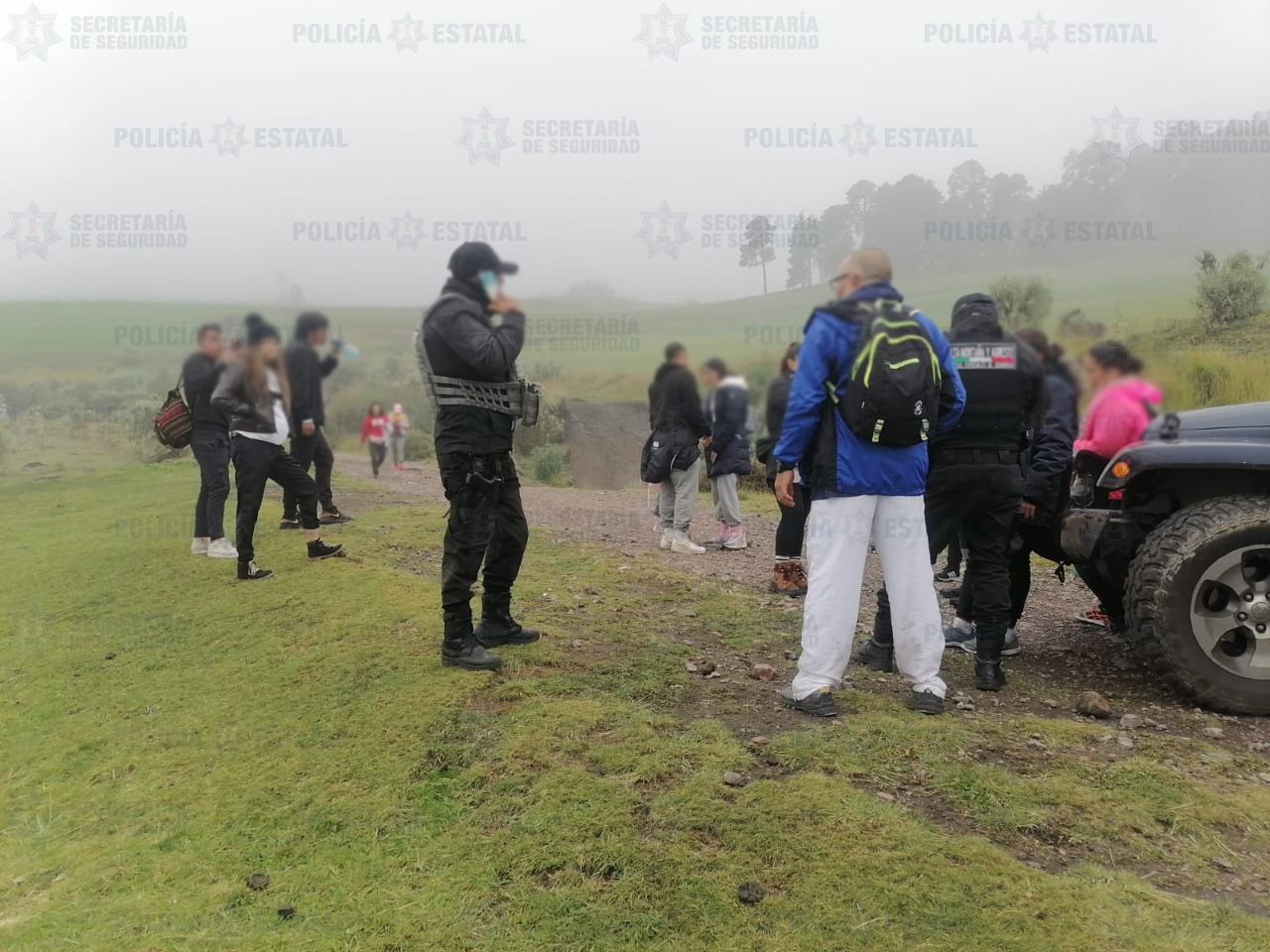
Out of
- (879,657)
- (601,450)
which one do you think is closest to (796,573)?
(879,657)

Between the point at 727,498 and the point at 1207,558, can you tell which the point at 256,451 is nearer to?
the point at 727,498

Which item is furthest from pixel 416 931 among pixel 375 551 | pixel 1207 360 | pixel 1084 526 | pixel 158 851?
pixel 375 551

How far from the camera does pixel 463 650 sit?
4633mm

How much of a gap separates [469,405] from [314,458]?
5.77m

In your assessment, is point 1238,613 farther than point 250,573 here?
No

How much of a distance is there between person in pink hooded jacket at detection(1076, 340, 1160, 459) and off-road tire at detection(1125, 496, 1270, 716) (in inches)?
21.6

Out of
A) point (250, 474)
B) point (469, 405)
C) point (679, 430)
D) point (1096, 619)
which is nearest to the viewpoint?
point (469, 405)

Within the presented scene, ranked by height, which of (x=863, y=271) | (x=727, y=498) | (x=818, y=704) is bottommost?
(x=818, y=704)

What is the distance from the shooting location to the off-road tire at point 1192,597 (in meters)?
4.12

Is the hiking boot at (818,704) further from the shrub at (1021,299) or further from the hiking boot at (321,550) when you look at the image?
the hiking boot at (321,550)

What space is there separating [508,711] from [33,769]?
252cm

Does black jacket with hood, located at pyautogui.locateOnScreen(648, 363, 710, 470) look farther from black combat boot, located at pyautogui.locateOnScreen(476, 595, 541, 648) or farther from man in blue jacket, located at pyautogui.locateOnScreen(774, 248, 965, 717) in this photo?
man in blue jacket, located at pyautogui.locateOnScreen(774, 248, 965, 717)

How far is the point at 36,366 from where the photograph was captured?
11766mm

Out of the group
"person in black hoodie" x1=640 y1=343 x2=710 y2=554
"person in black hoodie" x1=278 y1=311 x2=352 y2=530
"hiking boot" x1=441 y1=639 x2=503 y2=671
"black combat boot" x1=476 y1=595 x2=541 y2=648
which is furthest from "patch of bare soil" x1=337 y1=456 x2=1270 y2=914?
"person in black hoodie" x1=278 y1=311 x2=352 y2=530
